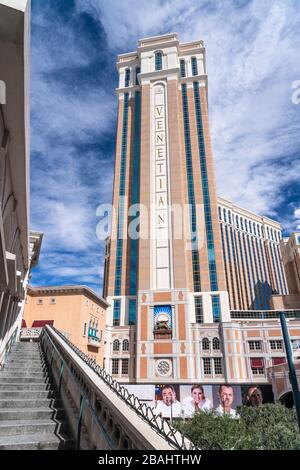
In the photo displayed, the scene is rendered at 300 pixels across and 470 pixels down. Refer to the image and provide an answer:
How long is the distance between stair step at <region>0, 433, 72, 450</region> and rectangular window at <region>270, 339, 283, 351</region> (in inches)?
1741

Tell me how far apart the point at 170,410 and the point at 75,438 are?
120 feet

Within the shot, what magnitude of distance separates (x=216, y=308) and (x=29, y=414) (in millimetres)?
44189

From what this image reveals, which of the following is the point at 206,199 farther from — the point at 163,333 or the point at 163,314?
the point at 163,333

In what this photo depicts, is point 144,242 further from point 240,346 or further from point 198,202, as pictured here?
point 240,346

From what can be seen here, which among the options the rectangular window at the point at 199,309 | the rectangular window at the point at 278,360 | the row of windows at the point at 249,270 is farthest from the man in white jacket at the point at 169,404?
the row of windows at the point at 249,270

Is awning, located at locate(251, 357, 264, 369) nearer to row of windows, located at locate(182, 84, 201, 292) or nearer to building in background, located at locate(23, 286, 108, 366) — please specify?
row of windows, located at locate(182, 84, 201, 292)

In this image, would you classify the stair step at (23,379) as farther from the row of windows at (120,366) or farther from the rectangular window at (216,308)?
the rectangular window at (216,308)

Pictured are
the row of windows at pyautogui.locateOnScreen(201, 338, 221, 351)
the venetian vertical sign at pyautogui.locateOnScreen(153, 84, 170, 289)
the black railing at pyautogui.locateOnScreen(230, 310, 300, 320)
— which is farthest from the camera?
the black railing at pyautogui.locateOnScreen(230, 310, 300, 320)

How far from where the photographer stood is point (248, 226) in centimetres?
12238

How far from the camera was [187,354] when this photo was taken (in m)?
42.2

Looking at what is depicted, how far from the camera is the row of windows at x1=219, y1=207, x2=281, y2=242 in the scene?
371 feet

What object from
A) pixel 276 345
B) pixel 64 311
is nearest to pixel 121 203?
pixel 64 311

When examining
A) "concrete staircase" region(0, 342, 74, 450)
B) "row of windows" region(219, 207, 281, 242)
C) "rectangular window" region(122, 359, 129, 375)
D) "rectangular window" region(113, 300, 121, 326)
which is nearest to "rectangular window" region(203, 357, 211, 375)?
"rectangular window" region(122, 359, 129, 375)

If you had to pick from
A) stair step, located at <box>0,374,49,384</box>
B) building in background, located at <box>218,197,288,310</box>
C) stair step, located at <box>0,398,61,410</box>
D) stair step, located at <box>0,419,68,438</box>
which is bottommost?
stair step, located at <box>0,419,68,438</box>
